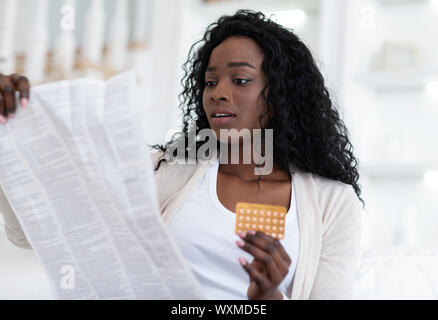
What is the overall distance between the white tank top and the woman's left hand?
0.10m

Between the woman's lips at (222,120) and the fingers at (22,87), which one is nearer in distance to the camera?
the fingers at (22,87)

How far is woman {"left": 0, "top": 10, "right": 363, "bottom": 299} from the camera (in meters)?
0.95

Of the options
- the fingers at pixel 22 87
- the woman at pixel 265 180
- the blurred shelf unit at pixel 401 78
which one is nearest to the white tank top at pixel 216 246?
the woman at pixel 265 180

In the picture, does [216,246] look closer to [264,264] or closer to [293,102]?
[264,264]

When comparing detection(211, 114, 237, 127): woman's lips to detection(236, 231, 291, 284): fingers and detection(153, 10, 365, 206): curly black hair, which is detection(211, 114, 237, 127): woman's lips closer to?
detection(153, 10, 365, 206): curly black hair

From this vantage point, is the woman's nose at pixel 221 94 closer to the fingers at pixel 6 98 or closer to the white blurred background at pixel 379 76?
the fingers at pixel 6 98

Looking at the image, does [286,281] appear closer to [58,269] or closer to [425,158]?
[58,269]

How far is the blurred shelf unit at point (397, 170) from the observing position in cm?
232

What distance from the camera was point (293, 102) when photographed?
118cm

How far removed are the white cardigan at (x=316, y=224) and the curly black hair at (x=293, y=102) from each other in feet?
0.15

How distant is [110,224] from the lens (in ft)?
2.62

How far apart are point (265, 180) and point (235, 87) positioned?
0.68 feet

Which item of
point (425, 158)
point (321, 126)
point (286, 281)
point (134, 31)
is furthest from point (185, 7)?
point (286, 281)

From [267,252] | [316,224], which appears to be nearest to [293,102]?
[316,224]
